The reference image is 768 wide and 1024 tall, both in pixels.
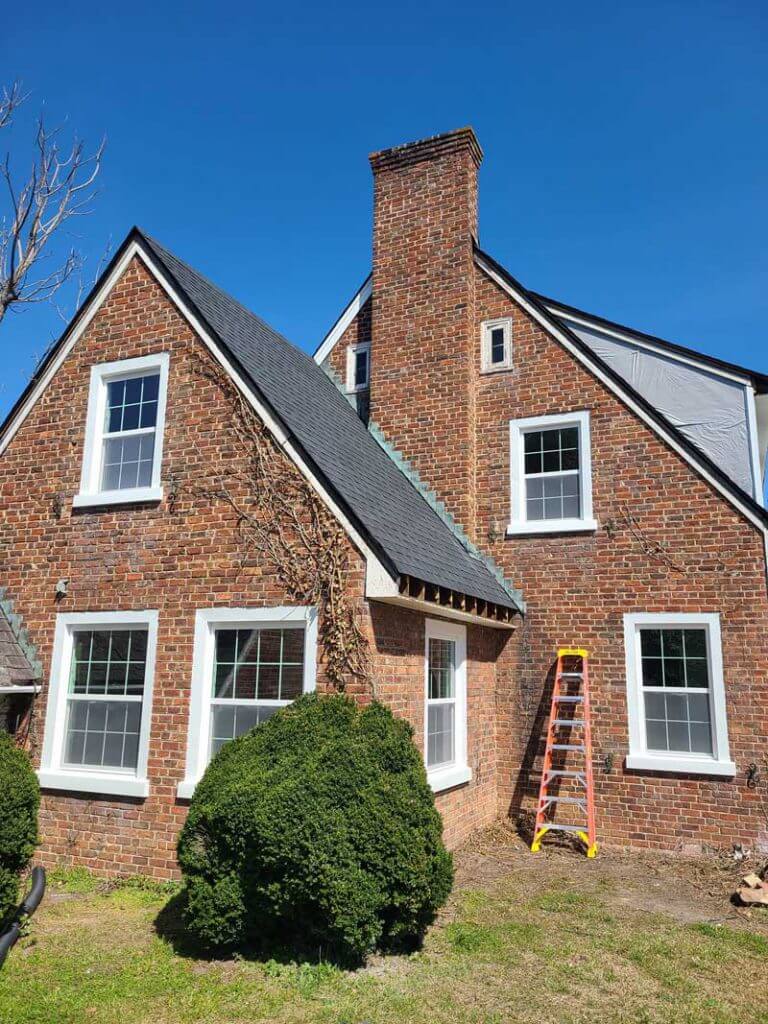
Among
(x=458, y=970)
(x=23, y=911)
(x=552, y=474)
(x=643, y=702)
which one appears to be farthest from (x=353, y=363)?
(x=458, y=970)

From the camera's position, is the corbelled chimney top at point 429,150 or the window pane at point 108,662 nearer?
the window pane at point 108,662

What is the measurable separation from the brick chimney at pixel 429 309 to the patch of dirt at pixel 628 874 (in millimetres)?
4599

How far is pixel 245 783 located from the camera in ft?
22.2

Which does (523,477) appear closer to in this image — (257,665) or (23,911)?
(257,665)

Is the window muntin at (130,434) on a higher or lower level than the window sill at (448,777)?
higher

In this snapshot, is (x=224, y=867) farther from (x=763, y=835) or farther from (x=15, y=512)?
(x=763, y=835)

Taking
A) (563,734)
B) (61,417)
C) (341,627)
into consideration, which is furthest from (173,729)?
(563,734)

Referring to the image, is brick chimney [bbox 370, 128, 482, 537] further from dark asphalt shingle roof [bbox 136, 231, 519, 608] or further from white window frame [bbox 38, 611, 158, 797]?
white window frame [bbox 38, 611, 158, 797]

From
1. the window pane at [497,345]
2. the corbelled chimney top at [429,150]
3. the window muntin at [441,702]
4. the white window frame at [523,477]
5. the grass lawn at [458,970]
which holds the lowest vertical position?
the grass lawn at [458,970]

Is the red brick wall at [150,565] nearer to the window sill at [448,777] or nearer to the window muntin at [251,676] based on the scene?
the window sill at [448,777]

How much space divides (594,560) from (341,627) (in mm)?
4679

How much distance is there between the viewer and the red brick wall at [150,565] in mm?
8789

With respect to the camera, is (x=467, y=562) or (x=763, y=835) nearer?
(x=763, y=835)

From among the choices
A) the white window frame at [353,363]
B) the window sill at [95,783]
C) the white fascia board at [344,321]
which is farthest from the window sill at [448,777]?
the white fascia board at [344,321]
